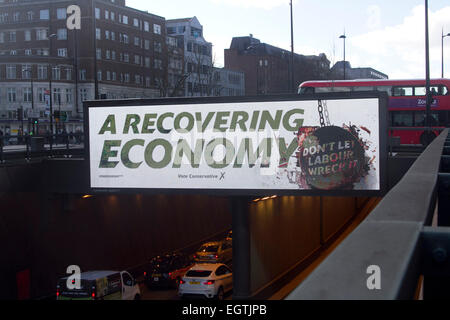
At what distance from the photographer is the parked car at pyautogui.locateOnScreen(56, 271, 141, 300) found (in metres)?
21.5

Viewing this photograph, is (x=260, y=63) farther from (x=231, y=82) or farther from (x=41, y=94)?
(x=41, y=94)

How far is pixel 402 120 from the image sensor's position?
4084cm

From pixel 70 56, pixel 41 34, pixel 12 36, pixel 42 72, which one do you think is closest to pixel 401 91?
pixel 42 72

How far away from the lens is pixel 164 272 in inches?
1179

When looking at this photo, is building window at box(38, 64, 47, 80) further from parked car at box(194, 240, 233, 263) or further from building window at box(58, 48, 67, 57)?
parked car at box(194, 240, 233, 263)

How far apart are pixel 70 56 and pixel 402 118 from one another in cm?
6101

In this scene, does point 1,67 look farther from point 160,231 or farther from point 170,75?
point 160,231

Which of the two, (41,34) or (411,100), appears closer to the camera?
(411,100)

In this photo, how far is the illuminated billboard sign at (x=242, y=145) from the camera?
22.2 meters

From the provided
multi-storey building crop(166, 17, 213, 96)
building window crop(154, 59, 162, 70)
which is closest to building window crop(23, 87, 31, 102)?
building window crop(154, 59, 162, 70)

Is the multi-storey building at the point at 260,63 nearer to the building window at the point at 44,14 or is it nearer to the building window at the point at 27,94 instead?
the building window at the point at 44,14

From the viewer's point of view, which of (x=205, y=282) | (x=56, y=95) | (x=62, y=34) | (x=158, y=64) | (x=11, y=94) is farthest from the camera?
(x=158, y=64)

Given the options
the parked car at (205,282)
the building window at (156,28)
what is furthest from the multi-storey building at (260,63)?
the parked car at (205,282)

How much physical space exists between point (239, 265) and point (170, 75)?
80749 millimetres
